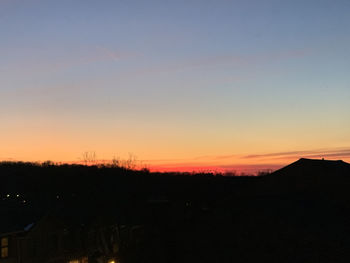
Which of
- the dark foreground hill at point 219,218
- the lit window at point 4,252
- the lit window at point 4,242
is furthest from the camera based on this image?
the lit window at point 4,242

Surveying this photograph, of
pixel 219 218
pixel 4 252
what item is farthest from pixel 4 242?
pixel 219 218

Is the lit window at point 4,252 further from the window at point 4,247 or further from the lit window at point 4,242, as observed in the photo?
the lit window at point 4,242

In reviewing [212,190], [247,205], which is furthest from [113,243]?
[247,205]

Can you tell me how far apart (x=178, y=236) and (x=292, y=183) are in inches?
338

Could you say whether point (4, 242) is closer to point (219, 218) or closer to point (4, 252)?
point (4, 252)

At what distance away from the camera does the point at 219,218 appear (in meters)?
22.8

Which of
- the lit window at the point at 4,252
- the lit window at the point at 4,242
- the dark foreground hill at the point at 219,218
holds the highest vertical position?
the dark foreground hill at the point at 219,218

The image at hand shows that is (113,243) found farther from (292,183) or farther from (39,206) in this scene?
(292,183)

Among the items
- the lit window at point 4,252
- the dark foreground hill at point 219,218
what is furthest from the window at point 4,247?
the dark foreground hill at point 219,218

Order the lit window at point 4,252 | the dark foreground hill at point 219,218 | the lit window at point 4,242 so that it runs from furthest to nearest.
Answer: the lit window at point 4,242, the lit window at point 4,252, the dark foreground hill at point 219,218

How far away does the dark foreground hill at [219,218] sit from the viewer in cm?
1797

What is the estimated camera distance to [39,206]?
1339 inches

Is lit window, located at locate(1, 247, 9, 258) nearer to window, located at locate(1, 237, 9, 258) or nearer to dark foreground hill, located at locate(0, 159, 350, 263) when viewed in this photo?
window, located at locate(1, 237, 9, 258)

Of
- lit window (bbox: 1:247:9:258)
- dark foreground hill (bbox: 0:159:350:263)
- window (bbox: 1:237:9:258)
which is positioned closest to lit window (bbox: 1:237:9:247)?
window (bbox: 1:237:9:258)
